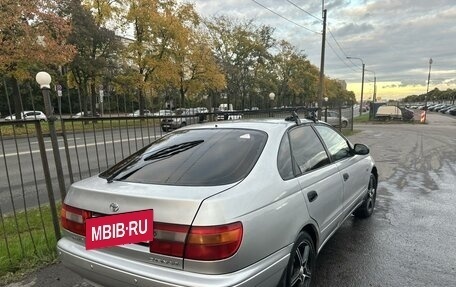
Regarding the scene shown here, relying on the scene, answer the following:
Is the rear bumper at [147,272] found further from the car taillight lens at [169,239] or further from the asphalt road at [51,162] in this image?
the asphalt road at [51,162]

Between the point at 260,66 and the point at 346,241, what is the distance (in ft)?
156

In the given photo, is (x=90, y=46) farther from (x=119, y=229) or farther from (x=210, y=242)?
(x=210, y=242)

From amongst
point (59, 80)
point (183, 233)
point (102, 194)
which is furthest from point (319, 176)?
point (59, 80)

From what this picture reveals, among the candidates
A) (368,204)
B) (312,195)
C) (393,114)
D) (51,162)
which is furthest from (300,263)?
(393,114)

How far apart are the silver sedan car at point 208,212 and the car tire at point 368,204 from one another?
6.10ft

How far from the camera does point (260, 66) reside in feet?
165

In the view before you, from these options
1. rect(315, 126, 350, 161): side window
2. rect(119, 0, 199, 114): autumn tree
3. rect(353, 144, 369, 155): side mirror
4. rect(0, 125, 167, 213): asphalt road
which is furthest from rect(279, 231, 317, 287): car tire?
rect(119, 0, 199, 114): autumn tree

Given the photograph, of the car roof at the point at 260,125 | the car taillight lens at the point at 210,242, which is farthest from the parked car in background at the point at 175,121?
the car taillight lens at the point at 210,242

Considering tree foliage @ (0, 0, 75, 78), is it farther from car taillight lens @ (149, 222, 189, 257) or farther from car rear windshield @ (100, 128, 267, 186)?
car taillight lens @ (149, 222, 189, 257)

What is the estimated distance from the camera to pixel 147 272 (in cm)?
227

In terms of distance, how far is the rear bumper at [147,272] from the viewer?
2162mm

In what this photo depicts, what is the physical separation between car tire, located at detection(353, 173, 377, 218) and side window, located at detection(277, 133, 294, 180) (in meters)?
2.51

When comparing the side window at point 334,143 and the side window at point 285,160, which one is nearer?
the side window at point 285,160

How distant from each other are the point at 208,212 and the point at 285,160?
1052 millimetres
